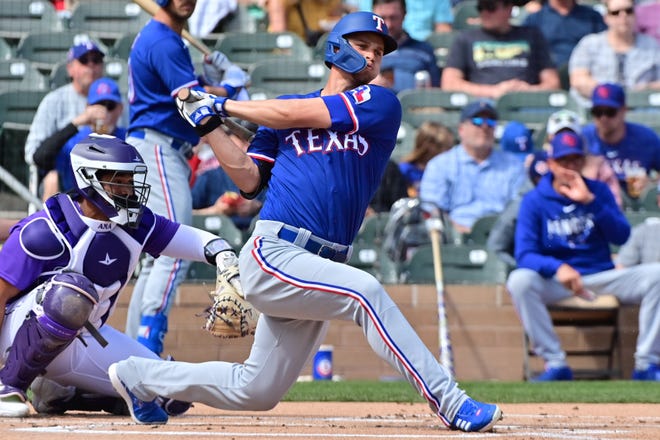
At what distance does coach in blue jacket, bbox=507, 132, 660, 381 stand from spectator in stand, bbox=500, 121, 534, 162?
111 cm

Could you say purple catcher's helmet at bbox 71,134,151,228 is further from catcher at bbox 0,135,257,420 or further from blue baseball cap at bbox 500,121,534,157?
blue baseball cap at bbox 500,121,534,157

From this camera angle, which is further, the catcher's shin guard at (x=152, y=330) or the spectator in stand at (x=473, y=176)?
the spectator in stand at (x=473, y=176)

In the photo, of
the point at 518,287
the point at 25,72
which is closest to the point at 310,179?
the point at 518,287

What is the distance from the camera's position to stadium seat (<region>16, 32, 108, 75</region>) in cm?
1127

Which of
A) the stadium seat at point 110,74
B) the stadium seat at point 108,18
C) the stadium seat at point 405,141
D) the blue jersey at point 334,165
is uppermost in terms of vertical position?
the blue jersey at point 334,165

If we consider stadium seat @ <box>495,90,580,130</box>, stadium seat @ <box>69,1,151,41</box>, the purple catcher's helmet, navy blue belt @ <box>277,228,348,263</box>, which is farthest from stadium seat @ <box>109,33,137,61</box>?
navy blue belt @ <box>277,228,348,263</box>

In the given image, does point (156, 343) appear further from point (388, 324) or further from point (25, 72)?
point (25, 72)

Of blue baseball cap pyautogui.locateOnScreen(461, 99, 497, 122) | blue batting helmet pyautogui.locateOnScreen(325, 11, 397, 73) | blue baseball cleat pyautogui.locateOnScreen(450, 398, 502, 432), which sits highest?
blue batting helmet pyautogui.locateOnScreen(325, 11, 397, 73)

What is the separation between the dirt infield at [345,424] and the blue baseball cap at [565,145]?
8.45 feet

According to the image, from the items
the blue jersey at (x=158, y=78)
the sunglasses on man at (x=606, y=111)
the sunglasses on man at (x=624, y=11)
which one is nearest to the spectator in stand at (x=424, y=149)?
the sunglasses on man at (x=606, y=111)

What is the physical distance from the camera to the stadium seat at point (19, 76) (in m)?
10.5

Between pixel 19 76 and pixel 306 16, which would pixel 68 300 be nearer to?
pixel 19 76

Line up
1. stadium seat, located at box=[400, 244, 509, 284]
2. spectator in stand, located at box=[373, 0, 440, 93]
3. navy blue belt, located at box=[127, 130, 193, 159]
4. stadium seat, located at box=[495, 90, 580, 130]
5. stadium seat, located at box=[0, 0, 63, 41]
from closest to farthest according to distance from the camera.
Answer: navy blue belt, located at box=[127, 130, 193, 159], stadium seat, located at box=[400, 244, 509, 284], stadium seat, located at box=[495, 90, 580, 130], spectator in stand, located at box=[373, 0, 440, 93], stadium seat, located at box=[0, 0, 63, 41]

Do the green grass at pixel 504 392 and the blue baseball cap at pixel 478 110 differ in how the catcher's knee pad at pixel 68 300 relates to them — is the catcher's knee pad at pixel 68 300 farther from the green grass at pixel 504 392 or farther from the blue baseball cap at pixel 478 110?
the blue baseball cap at pixel 478 110
